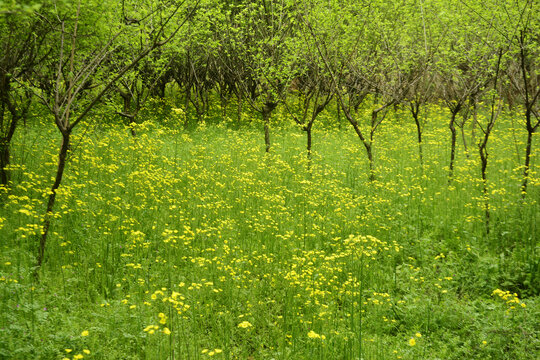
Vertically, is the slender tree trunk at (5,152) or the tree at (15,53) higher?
the tree at (15,53)

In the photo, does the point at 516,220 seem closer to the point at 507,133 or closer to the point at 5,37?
the point at 5,37

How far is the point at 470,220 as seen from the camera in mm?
7805

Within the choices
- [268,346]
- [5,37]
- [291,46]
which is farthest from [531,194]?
[5,37]

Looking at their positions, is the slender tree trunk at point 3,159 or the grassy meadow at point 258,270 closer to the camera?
the grassy meadow at point 258,270

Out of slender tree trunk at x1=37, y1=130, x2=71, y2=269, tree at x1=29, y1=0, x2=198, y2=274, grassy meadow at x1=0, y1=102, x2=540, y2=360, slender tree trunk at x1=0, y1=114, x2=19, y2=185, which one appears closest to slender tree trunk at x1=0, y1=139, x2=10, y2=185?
slender tree trunk at x1=0, y1=114, x2=19, y2=185

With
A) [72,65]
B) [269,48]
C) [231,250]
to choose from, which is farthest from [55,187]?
[269,48]

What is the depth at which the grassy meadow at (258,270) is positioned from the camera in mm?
3988

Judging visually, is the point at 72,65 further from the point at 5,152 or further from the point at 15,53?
the point at 5,152

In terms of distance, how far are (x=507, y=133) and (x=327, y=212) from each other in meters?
13.9

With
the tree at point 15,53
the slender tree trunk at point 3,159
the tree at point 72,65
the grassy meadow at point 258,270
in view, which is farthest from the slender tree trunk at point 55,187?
the slender tree trunk at point 3,159

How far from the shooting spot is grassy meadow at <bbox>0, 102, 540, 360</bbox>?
399cm

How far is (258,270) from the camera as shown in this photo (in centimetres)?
568

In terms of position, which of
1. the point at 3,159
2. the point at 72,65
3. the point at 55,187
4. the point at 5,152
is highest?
the point at 72,65

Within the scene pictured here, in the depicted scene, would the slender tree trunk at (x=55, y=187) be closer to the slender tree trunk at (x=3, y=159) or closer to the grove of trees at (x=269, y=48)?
the grove of trees at (x=269, y=48)
